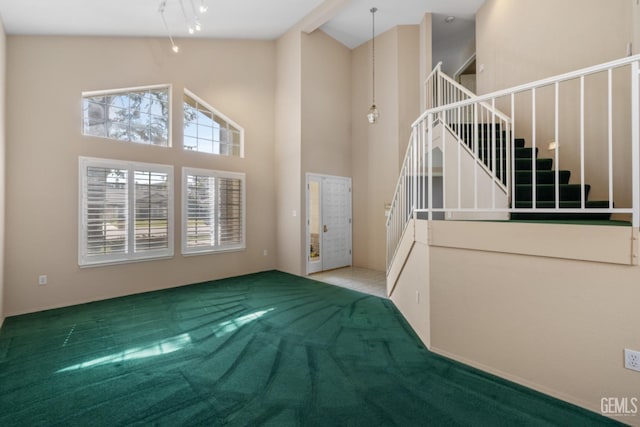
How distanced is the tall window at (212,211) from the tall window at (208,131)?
0.50 meters

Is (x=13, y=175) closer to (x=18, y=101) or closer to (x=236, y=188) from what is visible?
(x=18, y=101)

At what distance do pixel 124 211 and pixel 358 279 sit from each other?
405 cm

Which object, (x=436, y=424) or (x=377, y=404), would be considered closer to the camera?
(x=436, y=424)

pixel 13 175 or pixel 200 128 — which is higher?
pixel 200 128

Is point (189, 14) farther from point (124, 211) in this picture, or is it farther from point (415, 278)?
point (415, 278)

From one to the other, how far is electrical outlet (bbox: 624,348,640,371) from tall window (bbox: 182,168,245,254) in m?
5.20

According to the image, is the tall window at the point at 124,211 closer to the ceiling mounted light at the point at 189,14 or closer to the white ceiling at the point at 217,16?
the white ceiling at the point at 217,16

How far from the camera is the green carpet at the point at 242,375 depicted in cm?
180

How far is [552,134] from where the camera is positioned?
378 centimetres

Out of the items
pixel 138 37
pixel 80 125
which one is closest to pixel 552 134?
pixel 138 37

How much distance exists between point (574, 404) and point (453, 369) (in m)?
0.75

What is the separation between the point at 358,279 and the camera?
529 cm

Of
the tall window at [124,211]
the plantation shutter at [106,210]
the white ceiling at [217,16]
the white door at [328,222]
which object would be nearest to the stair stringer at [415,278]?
the white door at [328,222]

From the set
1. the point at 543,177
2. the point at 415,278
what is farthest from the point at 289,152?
the point at 543,177
